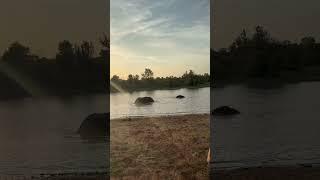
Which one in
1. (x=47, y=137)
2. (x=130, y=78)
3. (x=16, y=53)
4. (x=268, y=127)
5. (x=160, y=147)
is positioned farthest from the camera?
(x=268, y=127)

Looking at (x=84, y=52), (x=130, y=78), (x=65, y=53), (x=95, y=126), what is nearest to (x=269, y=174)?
(x=130, y=78)

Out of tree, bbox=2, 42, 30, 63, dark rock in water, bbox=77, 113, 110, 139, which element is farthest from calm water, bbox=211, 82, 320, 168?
Result: tree, bbox=2, 42, 30, 63

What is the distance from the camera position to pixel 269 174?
18.5 feet

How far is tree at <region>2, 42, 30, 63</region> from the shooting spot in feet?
16.9

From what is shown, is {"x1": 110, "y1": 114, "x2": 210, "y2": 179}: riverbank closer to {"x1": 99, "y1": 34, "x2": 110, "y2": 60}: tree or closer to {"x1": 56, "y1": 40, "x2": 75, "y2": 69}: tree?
{"x1": 99, "y1": 34, "x2": 110, "y2": 60}: tree

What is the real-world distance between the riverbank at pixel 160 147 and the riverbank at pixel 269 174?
0.22 metres

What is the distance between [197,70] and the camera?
565cm

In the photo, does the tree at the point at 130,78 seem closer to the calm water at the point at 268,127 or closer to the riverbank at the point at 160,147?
the riverbank at the point at 160,147

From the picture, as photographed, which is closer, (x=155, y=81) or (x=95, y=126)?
(x=95, y=126)

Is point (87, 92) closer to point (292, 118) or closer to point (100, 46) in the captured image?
point (100, 46)

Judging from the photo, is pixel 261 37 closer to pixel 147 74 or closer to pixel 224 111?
pixel 224 111

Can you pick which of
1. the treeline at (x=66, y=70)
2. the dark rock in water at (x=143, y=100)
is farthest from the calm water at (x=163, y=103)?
the treeline at (x=66, y=70)

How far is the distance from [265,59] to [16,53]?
278cm

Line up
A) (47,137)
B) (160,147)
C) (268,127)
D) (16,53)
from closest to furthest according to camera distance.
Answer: (16,53)
(47,137)
(160,147)
(268,127)
